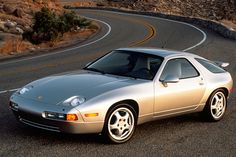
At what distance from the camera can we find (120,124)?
7844 millimetres

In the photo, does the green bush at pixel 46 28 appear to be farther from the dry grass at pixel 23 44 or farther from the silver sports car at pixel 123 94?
the silver sports car at pixel 123 94

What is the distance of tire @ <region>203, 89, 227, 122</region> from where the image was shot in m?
9.43

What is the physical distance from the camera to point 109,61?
9.17 metres

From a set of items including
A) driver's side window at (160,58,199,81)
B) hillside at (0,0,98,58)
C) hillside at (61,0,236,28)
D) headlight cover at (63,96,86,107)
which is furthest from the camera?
hillside at (61,0,236,28)

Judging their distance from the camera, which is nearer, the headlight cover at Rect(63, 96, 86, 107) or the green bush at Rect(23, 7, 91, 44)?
the headlight cover at Rect(63, 96, 86, 107)

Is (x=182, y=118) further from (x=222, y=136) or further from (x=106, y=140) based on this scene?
(x=106, y=140)

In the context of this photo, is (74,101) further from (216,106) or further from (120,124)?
(216,106)

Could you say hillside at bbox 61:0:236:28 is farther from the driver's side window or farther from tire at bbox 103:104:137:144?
tire at bbox 103:104:137:144

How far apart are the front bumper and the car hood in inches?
→ 5.6

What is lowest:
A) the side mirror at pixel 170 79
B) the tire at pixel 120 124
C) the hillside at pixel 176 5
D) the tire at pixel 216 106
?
the hillside at pixel 176 5

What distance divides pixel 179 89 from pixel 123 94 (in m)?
1.30

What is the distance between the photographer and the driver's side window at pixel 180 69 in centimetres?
879

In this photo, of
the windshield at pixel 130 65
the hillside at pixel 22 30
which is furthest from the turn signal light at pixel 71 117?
the hillside at pixel 22 30

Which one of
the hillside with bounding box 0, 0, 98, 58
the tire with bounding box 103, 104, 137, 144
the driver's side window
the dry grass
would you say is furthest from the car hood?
the dry grass
